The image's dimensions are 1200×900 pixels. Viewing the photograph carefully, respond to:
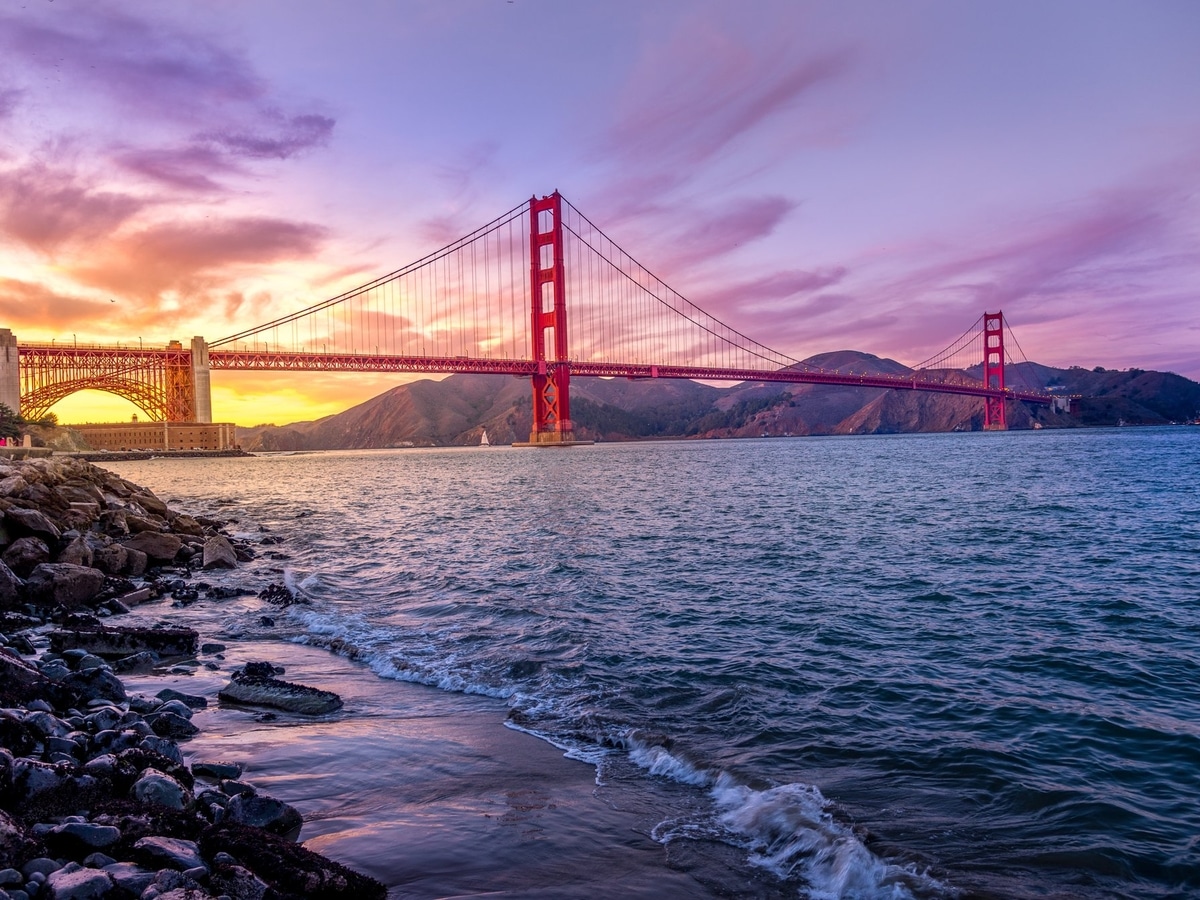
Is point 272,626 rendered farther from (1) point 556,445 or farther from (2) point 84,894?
(1) point 556,445

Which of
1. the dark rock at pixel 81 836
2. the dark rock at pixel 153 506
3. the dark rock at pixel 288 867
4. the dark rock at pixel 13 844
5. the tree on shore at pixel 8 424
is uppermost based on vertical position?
the tree on shore at pixel 8 424

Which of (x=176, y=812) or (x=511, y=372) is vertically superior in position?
(x=511, y=372)

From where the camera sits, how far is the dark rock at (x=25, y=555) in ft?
34.6

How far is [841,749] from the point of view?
207 inches

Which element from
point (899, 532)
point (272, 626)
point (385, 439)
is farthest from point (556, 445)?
point (385, 439)

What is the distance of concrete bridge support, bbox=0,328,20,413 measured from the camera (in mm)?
69812

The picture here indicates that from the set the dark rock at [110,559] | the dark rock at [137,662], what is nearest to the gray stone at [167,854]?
the dark rock at [137,662]

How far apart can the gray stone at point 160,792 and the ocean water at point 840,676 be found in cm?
111

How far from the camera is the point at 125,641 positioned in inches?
297

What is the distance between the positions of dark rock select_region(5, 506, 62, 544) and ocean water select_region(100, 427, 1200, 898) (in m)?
3.44

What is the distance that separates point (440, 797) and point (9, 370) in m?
85.2

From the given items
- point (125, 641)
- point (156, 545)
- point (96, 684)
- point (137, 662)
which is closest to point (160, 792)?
point (96, 684)

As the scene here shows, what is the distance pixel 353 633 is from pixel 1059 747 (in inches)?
279

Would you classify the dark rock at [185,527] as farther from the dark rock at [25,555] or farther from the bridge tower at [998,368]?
the bridge tower at [998,368]
